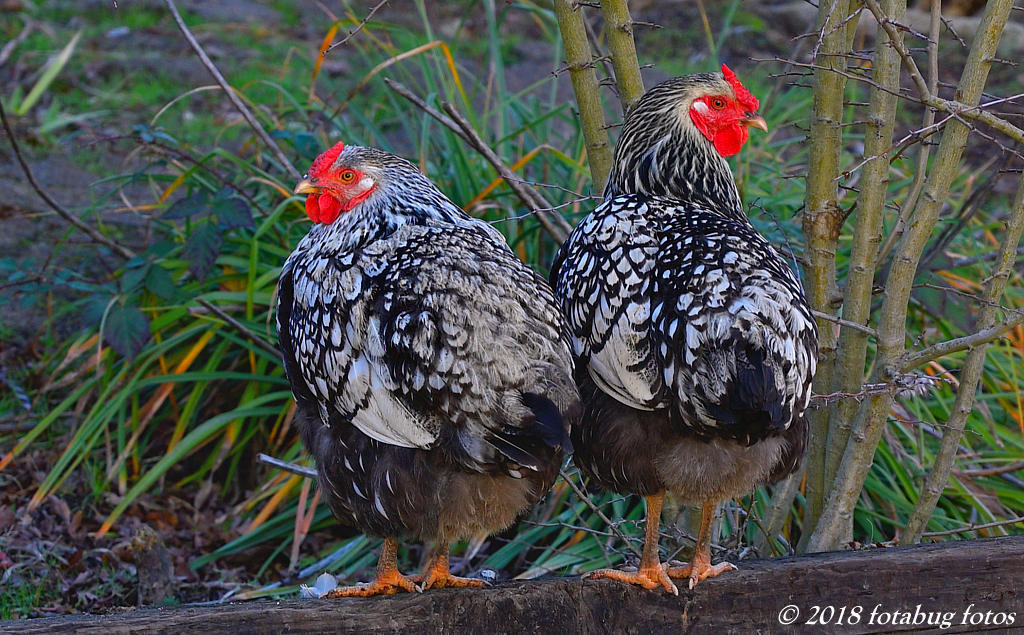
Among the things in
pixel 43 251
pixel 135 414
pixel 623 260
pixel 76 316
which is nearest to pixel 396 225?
pixel 623 260

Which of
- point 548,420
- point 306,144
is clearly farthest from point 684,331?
point 306,144

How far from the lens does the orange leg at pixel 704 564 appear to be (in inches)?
93.2

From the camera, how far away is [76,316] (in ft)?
15.5

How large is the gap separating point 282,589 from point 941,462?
2179mm

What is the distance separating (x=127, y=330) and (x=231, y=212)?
1.92 feet

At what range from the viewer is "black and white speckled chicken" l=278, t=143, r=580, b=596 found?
2.10m

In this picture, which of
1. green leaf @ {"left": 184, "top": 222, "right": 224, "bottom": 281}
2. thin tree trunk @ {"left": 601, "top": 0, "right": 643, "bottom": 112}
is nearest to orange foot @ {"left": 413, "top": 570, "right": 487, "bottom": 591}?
thin tree trunk @ {"left": 601, "top": 0, "right": 643, "bottom": 112}

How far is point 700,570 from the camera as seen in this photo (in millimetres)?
2375

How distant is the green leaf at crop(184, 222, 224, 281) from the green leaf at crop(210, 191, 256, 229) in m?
0.08

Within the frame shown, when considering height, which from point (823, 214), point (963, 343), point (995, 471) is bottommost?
point (995, 471)

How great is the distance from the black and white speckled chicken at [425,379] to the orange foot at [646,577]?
268 mm

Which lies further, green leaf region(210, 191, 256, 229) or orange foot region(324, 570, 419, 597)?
green leaf region(210, 191, 256, 229)

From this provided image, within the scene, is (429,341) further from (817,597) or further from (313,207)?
(817,597)

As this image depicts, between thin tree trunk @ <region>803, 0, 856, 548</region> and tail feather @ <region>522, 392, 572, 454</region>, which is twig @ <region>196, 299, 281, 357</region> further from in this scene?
thin tree trunk @ <region>803, 0, 856, 548</region>
